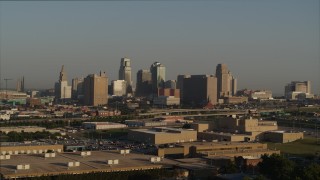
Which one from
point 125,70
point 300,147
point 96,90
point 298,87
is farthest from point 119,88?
point 300,147

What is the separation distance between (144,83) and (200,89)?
1639 cm

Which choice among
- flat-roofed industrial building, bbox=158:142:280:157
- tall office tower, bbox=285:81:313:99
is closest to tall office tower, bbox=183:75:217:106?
tall office tower, bbox=285:81:313:99

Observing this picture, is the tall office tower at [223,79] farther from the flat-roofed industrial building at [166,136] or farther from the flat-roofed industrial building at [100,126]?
the flat-roofed industrial building at [166,136]

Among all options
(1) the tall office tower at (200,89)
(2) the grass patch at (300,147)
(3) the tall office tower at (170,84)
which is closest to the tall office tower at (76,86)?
(3) the tall office tower at (170,84)

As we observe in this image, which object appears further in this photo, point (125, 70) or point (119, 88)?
point (125, 70)

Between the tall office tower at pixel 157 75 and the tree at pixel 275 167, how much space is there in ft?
191

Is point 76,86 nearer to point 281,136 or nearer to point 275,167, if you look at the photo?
point 281,136

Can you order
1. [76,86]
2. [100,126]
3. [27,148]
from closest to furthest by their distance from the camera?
1. [27,148]
2. [100,126]
3. [76,86]

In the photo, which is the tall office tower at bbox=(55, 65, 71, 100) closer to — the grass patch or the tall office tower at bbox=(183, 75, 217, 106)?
the tall office tower at bbox=(183, 75, 217, 106)

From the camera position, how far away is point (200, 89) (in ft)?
189

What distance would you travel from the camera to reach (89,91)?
52.1 metres

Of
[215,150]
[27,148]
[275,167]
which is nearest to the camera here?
[275,167]

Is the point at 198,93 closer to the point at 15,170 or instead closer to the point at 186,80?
the point at 186,80

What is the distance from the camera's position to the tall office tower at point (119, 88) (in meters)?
71.2
